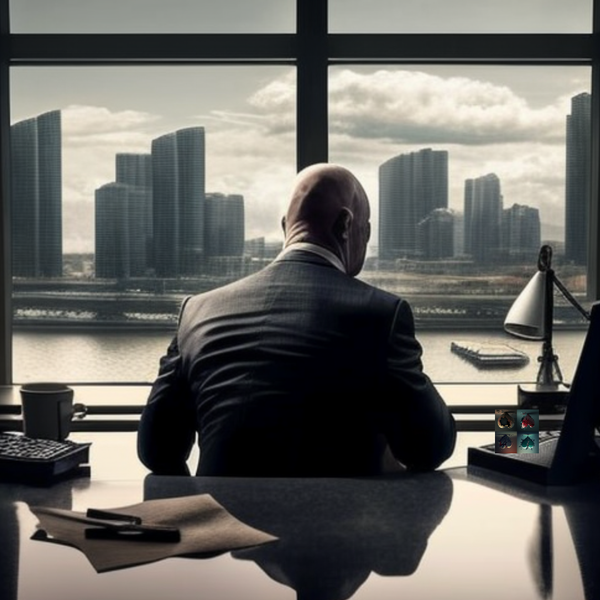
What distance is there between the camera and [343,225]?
2.09m

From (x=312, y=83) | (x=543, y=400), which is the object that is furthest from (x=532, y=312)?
(x=312, y=83)

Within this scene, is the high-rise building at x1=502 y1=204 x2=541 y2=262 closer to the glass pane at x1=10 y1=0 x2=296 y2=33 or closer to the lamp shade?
the lamp shade

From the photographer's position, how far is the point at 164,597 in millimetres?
937

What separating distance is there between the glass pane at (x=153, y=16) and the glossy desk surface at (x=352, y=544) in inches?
77.8

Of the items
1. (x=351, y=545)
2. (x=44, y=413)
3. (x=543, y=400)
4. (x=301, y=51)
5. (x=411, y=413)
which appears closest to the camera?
(x=351, y=545)

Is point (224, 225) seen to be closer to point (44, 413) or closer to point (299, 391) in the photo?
point (44, 413)

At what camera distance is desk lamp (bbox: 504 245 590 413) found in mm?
2428

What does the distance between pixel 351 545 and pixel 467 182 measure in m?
2.18

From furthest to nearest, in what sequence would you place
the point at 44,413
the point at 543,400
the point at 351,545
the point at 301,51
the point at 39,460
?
the point at 301,51
the point at 543,400
the point at 44,413
the point at 39,460
the point at 351,545

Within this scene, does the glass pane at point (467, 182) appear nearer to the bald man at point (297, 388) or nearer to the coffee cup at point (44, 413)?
the bald man at point (297, 388)

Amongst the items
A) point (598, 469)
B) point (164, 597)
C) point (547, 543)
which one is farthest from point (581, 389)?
point (164, 597)

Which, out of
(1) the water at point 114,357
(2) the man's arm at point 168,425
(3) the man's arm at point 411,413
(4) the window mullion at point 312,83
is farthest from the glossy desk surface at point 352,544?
(4) the window mullion at point 312,83

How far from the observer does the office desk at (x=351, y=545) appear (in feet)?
3.18

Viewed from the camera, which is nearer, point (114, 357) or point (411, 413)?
point (411, 413)
